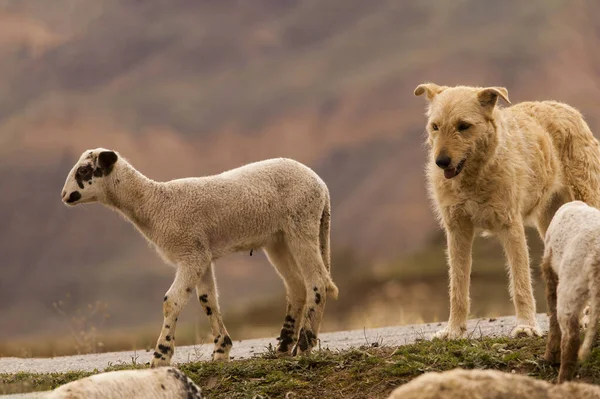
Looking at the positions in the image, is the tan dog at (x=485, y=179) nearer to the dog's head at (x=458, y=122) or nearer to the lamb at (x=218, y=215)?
the dog's head at (x=458, y=122)

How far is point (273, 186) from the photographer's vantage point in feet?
35.0

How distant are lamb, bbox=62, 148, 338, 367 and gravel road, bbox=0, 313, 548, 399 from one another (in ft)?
7.04

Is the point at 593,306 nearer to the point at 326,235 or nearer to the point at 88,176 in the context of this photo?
the point at 326,235

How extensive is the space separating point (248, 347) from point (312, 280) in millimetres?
4293

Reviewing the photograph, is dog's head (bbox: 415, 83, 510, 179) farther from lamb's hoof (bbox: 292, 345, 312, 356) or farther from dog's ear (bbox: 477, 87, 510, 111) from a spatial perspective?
lamb's hoof (bbox: 292, 345, 312, 356)

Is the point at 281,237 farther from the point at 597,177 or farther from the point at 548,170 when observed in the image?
the point at 597,177

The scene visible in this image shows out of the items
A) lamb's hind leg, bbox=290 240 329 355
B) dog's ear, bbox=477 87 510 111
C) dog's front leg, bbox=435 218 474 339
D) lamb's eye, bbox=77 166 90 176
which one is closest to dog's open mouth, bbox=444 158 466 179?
dog's ear, bbox=477 87 510 111

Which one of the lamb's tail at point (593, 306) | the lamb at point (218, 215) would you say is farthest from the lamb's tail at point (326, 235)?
the lamb's tail at point (593, 306)

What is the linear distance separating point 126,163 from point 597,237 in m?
5.94

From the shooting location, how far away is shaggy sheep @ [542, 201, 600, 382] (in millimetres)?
6910

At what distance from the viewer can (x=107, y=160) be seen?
10594 mm

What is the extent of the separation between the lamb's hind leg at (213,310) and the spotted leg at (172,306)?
1.92ft

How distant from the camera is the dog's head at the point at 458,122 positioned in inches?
405

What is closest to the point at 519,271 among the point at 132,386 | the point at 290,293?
the point at 290,293
